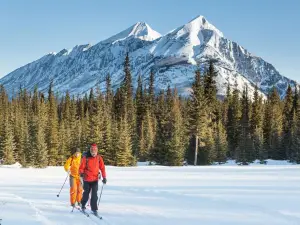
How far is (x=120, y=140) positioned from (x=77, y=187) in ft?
107

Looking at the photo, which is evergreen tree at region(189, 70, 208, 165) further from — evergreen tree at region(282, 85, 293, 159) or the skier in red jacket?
the skier in red jacket

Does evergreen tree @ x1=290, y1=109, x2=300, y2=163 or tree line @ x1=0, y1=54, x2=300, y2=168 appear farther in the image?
evergreen tree @ x1=290, y1=109, x2=300, y2=163

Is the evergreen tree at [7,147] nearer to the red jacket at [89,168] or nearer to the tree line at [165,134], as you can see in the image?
the tree line at [165,134]

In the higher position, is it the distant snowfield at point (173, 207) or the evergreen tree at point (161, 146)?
the evergreen tree at point (161, 146)

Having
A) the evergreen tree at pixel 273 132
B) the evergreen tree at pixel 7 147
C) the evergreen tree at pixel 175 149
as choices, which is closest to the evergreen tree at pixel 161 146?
the evergreen tree at pixel 175 149

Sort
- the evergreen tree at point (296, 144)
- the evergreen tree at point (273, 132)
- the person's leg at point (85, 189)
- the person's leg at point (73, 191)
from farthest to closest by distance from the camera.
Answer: the evergreen tree at point (273, 132)
the evergreen tree at point (296, 144)
the person's leg at point (73, 191)
the person's leg at point (85, 189)

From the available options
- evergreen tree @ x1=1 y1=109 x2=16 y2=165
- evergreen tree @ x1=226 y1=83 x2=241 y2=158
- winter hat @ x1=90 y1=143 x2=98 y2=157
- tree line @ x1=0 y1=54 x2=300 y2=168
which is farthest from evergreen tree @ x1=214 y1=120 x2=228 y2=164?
winter hat @ x1=90 y1=143 x2=98 y2=157

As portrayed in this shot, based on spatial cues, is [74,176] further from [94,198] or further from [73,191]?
[94,198]

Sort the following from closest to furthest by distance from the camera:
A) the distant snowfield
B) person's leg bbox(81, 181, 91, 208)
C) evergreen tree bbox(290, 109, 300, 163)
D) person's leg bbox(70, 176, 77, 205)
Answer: the distant snowfield
person's leg bbox(81, 181, 91, 208)
person's leg bbox(70, 176, 77, 205)
evergreen tree bbox(290, 109, 300, 163)

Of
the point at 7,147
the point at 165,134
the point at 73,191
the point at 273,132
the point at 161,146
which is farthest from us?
the point at 273,132

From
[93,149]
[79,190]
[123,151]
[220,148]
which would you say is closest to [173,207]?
[93,149]

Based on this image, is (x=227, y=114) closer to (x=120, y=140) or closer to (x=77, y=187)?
(x=120, y=140)

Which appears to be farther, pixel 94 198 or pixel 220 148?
pixel 220 148

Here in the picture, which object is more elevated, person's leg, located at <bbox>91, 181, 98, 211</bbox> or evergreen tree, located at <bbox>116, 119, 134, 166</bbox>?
evergreen tree, located at <bbox>116, 119, 134, 166</bbox>
